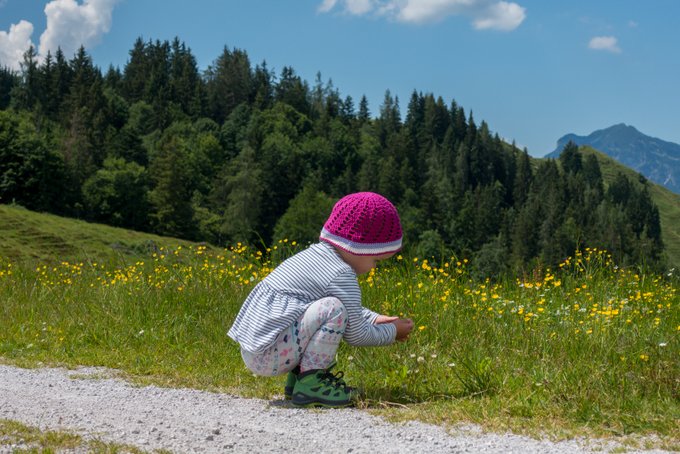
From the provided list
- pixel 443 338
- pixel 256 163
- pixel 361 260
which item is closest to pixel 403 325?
pixel 361 260

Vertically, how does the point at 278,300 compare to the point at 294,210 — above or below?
below

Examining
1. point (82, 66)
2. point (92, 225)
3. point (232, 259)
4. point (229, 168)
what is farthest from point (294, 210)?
point (232, 259)

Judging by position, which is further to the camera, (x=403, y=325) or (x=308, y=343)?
(x=403, y=325)

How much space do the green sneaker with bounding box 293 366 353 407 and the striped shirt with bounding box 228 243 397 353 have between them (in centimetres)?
31

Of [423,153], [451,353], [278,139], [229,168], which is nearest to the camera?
[451,353]

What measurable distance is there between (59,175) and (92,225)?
39.7 feet

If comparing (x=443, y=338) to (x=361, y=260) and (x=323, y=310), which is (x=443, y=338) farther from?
(x=323, y=310)

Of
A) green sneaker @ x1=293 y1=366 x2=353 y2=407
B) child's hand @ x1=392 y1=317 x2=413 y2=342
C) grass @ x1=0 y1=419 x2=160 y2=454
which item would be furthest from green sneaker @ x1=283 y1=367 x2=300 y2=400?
grass @ x1=0 y1=419 x2=160 y2=454

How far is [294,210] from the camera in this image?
104250 millimetres

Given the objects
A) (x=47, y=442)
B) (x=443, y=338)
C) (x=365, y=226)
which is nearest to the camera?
(x=47, y=442)

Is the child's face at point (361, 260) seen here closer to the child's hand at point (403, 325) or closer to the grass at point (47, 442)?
the child's hand at point (403, 325)

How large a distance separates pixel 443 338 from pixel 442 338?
1 cm

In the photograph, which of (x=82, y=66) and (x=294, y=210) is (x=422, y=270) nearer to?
(x=294, y=210)

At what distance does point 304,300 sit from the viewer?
4.74 m
